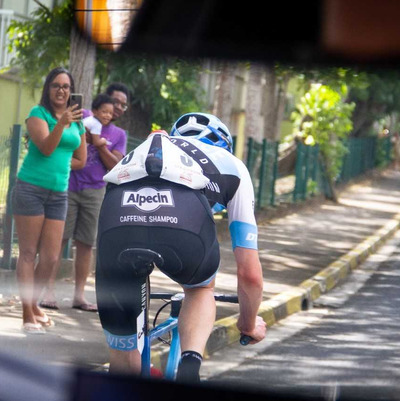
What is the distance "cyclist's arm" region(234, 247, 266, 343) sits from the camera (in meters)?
2.62

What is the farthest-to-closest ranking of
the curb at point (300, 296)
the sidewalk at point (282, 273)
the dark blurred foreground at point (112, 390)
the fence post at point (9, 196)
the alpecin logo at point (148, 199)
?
1. the fence post at point (9, 196)
2. the curb at point (300, 296)
3. the alpecin logo at point (148, 199)
4. the sidewalk at point (282, 273)
5. the dark blurred foreground at point (112, 390)

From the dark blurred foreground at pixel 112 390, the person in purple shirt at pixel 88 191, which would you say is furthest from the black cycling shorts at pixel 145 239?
the person in purple shirt at pixel 88 191

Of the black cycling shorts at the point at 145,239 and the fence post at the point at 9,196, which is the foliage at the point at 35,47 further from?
the fence post at the point at 9,196

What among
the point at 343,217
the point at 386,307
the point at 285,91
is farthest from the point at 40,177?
the point at 343,217

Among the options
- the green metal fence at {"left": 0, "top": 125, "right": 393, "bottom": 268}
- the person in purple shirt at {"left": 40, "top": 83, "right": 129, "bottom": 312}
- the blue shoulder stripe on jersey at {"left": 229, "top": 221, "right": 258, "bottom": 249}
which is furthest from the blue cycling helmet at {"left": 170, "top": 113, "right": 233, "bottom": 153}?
the person in purple shirt at {"left": 40, "top": 83, "right": 129, "bottom": 312}

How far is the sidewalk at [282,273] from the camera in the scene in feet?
5.02

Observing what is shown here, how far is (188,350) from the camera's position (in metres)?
2.71

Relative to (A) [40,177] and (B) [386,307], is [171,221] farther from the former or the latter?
Result: (B) [386,307]

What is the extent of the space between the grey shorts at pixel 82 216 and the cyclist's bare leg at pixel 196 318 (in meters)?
4.14

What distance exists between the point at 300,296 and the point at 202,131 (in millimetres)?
6411

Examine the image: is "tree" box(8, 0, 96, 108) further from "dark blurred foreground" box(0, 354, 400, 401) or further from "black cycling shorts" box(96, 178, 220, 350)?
"dark blurred foreground" box(0, 354, 400, 401)

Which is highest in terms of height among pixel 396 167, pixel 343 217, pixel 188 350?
pixel 396 167

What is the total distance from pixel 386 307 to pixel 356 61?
826cm

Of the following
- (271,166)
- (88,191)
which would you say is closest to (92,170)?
(88,191)
